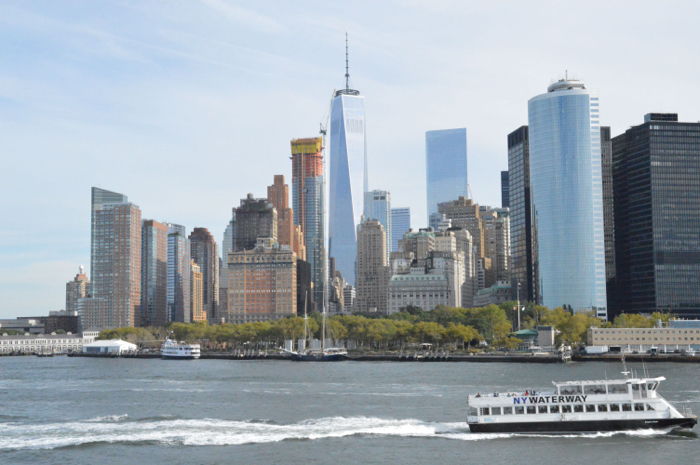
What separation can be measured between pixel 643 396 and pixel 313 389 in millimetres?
→ 63257

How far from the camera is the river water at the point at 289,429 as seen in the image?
7519cm

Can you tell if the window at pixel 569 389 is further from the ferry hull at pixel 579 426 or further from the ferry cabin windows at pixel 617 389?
the ferry hull at pixel 579 426

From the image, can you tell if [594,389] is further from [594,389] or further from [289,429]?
[289,429]

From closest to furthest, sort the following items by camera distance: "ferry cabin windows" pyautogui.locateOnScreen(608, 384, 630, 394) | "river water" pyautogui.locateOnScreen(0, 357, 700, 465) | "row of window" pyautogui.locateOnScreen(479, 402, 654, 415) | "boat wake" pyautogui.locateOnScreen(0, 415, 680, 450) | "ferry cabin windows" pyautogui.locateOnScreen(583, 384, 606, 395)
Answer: "river water" pyautogui.locateOnScreen(0, 357, 700, 465)
"boat wake" pyautogui.locateOnScreen(0, 415, 680, 450)
"row of window" pyautogui.locateOnScreen(479, 402, 654, 415)
"ferry cabin windows" pyautogui.locateOnScreen(608, 384, 630, 394)
"ferry cabin windows" pyautogui.locateOnScreen(583, 384, 606, 395)

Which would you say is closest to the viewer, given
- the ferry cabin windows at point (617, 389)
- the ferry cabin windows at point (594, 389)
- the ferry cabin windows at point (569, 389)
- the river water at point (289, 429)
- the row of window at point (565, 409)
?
the river water at point (289, 429)

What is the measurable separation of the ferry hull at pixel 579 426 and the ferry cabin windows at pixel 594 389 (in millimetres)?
3266

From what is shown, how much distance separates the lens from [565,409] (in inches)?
3327

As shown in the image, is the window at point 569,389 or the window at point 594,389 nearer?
the window at point 594,389

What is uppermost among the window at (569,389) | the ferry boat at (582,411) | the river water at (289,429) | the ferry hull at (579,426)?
the window at (569,389)

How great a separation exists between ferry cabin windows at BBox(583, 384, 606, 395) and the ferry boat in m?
0.11

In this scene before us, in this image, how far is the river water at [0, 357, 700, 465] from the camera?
247 ft

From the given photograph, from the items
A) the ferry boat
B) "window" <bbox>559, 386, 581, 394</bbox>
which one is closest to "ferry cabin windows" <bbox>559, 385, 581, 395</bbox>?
"window" <bbox>559, 386, 581, 394</bbox>

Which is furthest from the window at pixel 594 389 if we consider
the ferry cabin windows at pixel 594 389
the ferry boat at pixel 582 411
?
the ferry boat at pixel 582 411

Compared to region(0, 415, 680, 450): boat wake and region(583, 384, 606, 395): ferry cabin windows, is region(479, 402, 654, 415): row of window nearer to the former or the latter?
region(583, 384, 606, 395): ferry cabin windows
